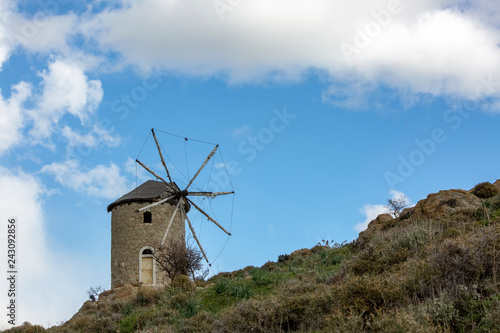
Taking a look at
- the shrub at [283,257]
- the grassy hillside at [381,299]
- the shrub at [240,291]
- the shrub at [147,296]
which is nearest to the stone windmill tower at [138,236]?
the shrub at [283,257]

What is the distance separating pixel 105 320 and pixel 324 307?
6.54m

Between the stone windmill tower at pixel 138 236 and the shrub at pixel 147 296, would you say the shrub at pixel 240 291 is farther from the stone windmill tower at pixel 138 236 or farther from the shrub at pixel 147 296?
the stone windmill tower at pixel 138 236

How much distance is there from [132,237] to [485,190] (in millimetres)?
15578

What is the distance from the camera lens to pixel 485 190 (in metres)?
16.6

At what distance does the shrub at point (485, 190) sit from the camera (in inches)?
643

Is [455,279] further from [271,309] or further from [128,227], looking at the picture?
[128,227]

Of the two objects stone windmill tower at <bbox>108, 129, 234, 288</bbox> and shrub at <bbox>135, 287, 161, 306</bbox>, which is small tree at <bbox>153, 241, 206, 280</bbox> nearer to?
stone windmill tower at <bbox>108, 129, 234, 288</bbox>

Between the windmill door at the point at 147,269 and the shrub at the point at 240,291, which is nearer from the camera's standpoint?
the shrub at the point at 240,291

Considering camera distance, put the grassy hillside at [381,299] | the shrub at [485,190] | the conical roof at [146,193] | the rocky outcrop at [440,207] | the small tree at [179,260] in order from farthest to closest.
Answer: the conical roof at [146,193] → the small tree at [179,260] → the shrub at [485,190] → the rocky outcrop at [440,207] → the grassy hillside at [381,299]

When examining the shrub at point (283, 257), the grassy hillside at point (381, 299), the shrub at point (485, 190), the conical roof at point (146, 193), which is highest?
the conical roof at point (146, 193)

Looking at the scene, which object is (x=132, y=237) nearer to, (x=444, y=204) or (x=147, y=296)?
(x=147, y=296)

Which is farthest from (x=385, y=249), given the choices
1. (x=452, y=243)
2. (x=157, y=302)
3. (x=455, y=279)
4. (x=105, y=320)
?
(x=105, y=320)

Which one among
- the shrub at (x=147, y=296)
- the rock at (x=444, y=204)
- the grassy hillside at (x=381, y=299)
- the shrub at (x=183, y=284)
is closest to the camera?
the grassy hillside at (x=381, y=299)

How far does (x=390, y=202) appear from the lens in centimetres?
3497
